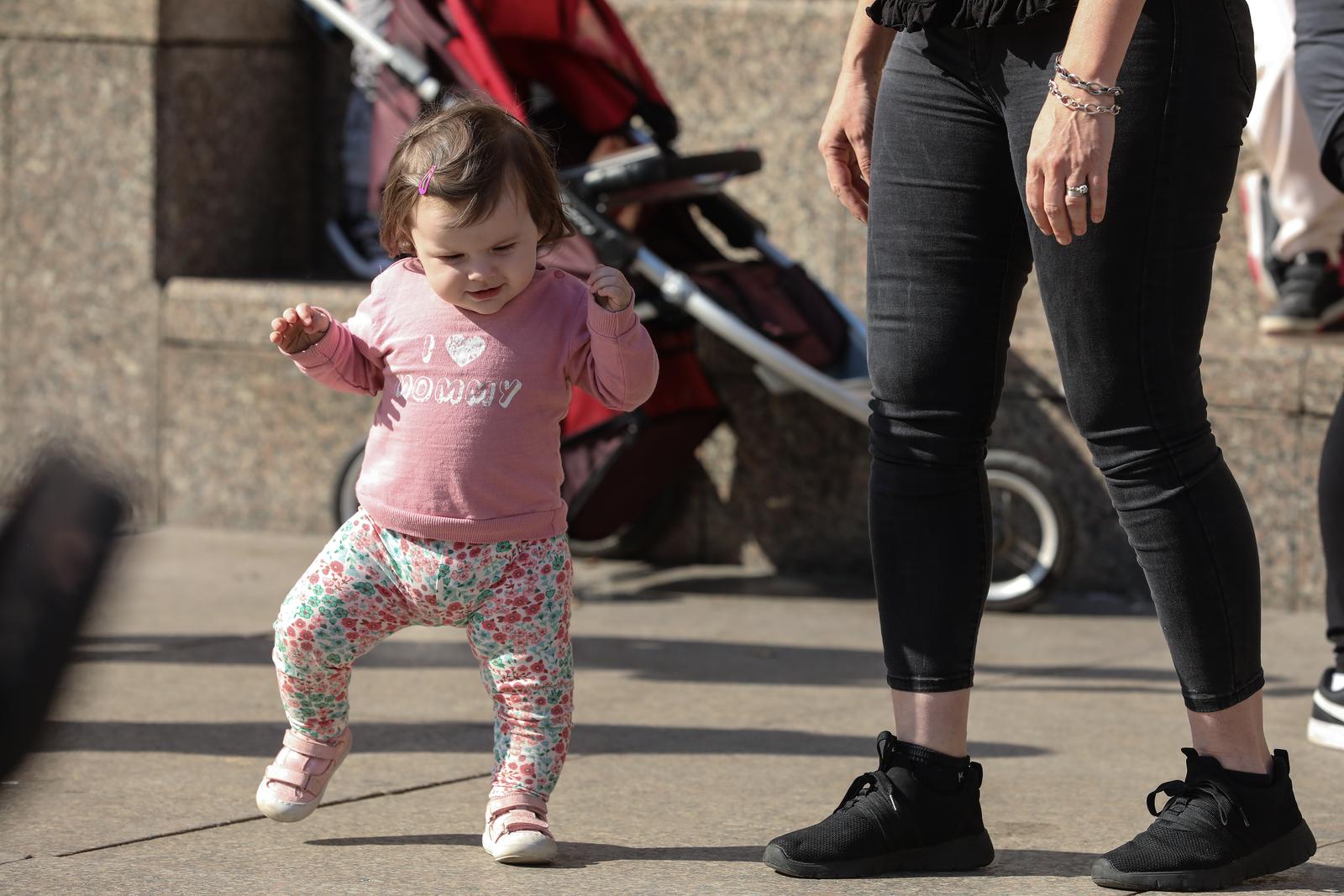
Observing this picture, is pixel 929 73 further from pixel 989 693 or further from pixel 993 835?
pixel 989 693

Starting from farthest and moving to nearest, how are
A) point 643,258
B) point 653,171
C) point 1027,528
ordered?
point 1027,528 → point 643,258 → point 653,171

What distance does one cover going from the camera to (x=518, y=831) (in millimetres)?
2773

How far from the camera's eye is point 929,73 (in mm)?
2666

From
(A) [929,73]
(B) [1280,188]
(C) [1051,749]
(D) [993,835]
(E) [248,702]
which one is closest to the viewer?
(A) [929,73]

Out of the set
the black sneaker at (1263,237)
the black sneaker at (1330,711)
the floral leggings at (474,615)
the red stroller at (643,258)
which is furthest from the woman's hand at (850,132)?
the black sneaker at (1263,237)

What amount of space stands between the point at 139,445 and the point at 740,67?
7.31ft

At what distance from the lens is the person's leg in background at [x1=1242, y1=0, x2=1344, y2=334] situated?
4.85 meters

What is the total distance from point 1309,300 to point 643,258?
1.79 meters

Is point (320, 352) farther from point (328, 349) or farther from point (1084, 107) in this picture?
point (1084, 107)

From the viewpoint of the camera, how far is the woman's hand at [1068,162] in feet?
7.89

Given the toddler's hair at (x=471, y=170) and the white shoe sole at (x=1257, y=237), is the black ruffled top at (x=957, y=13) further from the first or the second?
the white shoe sole at (x=1257, y=237)

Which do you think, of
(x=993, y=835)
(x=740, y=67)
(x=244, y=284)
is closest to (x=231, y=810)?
(x=993, y=835)

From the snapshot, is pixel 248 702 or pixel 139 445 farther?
pixel 139 445

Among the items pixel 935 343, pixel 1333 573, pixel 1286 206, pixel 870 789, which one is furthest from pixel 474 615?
pixel 1286 206
